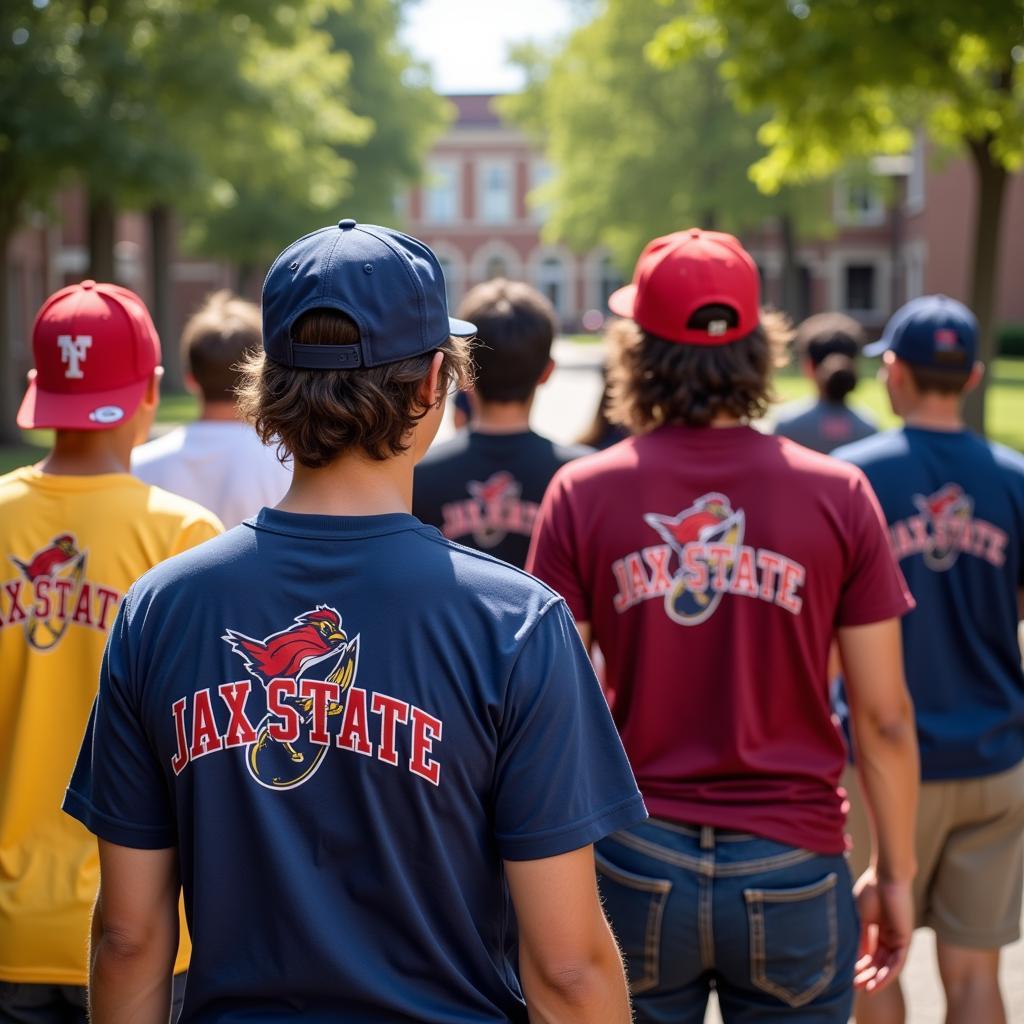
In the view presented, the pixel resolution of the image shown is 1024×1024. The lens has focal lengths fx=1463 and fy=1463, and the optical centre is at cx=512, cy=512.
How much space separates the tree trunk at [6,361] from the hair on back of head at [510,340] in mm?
17703

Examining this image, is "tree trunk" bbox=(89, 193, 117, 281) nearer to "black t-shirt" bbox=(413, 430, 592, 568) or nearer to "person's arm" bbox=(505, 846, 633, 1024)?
"black t-shirt" bbox=(413, 430, 592, 568)

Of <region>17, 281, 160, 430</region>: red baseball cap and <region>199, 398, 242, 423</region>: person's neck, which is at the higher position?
<region>17, 281, 160, 430</region>: red baseball cap

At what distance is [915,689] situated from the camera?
3688 millimetres

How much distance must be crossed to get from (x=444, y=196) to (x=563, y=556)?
71.6 meters

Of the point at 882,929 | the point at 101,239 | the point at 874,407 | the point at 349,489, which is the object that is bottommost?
the point at 874,407

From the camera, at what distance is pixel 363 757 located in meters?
1.84

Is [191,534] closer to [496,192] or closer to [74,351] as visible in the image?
[74,351]

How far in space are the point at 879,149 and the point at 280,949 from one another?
17.2 metres

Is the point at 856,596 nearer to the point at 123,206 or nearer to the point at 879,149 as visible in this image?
the point at 879,149

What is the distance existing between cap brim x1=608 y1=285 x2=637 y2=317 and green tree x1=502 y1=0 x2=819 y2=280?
125 feet

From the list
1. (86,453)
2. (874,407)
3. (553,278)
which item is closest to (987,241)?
(874,407)

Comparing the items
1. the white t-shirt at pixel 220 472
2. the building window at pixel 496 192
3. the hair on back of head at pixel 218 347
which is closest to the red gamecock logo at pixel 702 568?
the white t-shirt at pixel 220 472

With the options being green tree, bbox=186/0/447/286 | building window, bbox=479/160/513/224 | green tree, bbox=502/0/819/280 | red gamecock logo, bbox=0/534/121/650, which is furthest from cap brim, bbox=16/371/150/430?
building window, bbox=479/160/513/224

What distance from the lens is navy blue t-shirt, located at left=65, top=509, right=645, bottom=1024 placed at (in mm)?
1839
